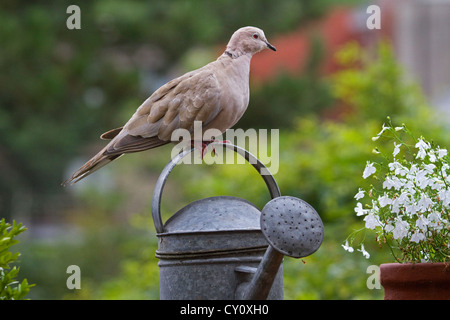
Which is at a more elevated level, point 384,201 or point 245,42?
point 245,42

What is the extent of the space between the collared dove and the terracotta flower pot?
851 millimetres

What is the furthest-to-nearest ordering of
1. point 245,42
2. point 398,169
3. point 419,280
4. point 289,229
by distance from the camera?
1. point 245,42
2. point 398,169
3. point 419,280
4. point 289,229

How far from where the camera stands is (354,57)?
586cm

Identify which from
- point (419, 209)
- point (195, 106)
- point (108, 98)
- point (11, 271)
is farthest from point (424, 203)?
point (108, 98)

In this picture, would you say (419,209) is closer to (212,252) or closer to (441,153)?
(441,153)

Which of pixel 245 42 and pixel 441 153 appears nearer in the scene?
pixel 441 153

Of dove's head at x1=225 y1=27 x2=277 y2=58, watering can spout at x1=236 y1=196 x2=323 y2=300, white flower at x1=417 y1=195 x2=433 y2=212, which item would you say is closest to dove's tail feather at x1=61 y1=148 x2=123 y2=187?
dove's head at x1=225 y1=27 x2=277 y2=58

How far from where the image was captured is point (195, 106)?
2.34 meters

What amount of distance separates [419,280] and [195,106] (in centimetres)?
100

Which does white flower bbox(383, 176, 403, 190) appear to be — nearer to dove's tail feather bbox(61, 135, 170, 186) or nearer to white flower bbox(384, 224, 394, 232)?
white flower bbox(384, 224, 394, 232)

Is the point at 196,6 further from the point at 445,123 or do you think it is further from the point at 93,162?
the point at 93,162

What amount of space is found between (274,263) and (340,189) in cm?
293

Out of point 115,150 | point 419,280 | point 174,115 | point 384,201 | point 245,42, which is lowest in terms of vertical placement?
point 419,280

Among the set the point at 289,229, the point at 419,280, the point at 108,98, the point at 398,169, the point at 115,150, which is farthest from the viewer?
the point at 108,98
